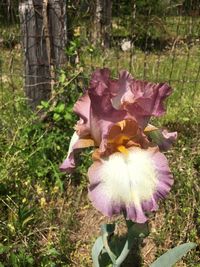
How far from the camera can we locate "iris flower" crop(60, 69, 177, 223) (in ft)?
4.86

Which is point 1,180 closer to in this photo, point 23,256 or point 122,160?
point 23,256

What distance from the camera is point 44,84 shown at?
134 inches

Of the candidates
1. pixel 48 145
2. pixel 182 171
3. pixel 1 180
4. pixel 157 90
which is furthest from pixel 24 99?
pixel 157 90

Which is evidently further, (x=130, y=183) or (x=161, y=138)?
(x=161, y=138)

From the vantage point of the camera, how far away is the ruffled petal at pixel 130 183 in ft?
4.85

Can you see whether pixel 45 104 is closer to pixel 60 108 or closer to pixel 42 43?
pixel 60 108

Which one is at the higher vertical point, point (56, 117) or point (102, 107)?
point (102, 107)

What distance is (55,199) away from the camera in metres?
3.03

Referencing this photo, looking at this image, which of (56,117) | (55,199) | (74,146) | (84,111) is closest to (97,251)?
(74,146)

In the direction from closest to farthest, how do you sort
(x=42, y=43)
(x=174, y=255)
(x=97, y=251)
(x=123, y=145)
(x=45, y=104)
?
(x=123, y=145)
(x=174, y=255)
(x=97, y=251)
(x=45, y=104)
(x=42, y=43)

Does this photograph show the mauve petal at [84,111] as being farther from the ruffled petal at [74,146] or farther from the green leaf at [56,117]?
the green leaf at [56,117]

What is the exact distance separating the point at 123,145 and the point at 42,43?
74.8 inches

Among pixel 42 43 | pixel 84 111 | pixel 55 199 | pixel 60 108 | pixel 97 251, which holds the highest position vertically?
pixel 84 111

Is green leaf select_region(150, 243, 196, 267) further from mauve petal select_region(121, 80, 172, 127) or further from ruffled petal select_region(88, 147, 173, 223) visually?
mauve petal select_region(121, 80, 172, 127)
